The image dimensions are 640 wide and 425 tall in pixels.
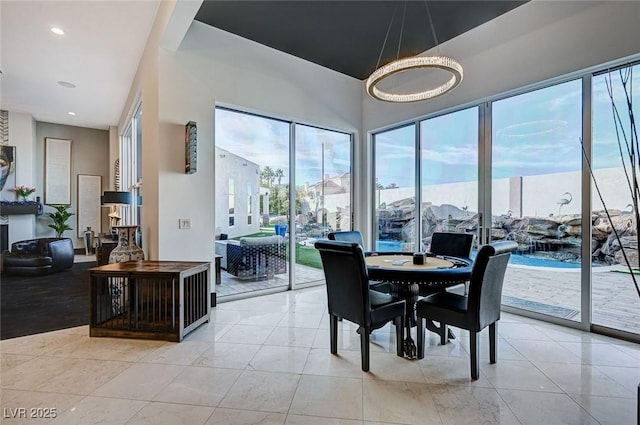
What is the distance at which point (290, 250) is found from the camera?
192 inches

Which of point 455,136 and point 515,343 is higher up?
point 455,136

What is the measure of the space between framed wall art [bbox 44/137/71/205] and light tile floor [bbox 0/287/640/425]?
676 centimetres

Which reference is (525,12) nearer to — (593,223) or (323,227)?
(593,223)

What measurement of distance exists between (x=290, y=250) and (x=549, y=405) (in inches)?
140

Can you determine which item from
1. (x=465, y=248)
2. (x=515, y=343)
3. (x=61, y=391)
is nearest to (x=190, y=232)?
(x=61, y=391)

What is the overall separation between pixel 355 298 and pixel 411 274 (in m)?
0.47

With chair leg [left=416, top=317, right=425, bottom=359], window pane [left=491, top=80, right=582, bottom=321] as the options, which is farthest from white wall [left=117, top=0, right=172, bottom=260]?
window pane [left=491, top=80, right=582, bottom=321]

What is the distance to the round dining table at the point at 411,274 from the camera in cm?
238

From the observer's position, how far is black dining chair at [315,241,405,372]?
7.73ft

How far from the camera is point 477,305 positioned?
2268 mm

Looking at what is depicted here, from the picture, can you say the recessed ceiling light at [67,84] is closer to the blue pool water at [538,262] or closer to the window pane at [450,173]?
the window pane at [450,173]

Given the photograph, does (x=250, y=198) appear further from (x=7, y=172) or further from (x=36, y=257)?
(x=7, y=172)

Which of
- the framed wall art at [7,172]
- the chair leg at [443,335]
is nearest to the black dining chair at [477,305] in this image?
the chair leg at [443,335]

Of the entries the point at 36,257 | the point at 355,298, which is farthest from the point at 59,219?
the point at 355,298
